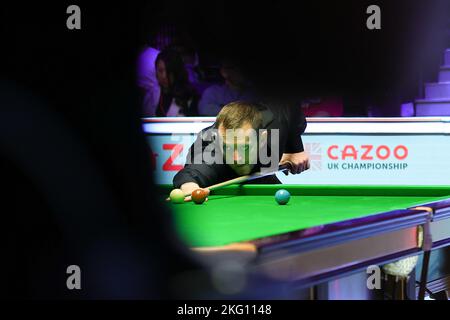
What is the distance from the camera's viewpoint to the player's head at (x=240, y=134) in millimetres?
4184

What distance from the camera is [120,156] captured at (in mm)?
1251

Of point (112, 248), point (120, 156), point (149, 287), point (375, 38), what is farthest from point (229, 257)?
point (375, 38)

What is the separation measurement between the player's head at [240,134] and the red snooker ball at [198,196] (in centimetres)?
98

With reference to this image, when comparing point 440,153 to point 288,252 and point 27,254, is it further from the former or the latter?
point 27,254

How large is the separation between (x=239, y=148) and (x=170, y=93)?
114 inches

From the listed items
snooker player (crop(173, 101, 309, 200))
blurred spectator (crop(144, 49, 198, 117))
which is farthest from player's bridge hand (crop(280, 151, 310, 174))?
blurred spectator (crop(144, 49, 198, 117))

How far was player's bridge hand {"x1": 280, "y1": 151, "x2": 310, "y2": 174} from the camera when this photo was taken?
4531 millimetres

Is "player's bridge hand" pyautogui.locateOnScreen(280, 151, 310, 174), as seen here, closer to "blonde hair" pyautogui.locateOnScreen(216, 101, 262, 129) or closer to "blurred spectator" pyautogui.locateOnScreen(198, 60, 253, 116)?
"blonde hair" pyautogui.locateOnScreen(216, 101, 262, 129)

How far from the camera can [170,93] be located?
7.04 metres

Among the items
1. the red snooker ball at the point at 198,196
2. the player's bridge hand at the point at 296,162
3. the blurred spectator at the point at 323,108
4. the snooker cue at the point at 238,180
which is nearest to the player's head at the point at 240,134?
the snooker cue at the point at 238,180

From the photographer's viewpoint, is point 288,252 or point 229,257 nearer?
point 229,257

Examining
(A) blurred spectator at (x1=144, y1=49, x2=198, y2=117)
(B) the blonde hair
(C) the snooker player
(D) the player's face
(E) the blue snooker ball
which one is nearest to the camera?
(E) the blue snooker ball

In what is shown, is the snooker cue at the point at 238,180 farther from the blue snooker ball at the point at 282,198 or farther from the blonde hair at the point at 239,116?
the blue snooker ball at the point at 282,198

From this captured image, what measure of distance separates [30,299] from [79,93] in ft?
1.57
